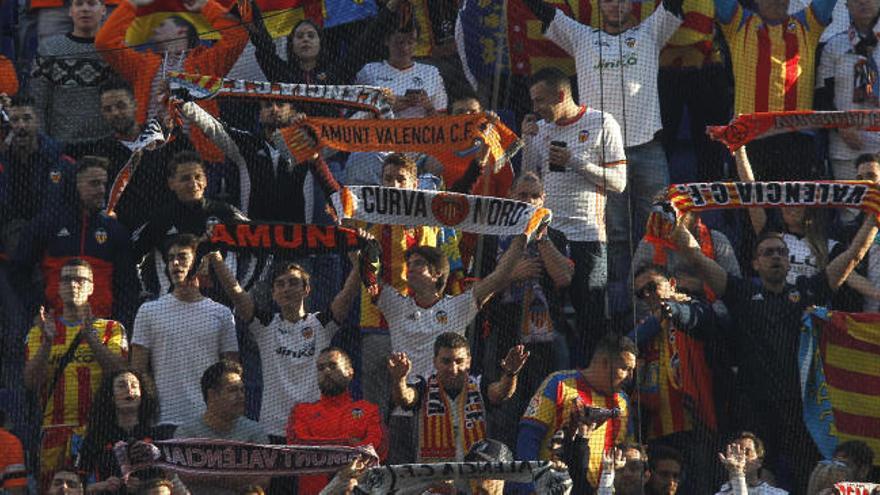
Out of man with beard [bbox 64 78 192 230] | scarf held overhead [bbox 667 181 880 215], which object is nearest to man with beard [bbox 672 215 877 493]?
scarf held overhead [bbox 667 181 880 215]

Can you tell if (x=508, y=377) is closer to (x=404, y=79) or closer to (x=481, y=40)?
(x=404, y=79)

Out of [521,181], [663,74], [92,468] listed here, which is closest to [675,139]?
[663,74]

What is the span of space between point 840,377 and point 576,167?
5.63 ft

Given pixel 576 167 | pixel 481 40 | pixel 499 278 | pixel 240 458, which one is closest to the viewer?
pixel 240 458

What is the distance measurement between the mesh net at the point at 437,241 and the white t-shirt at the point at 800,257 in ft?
0.05

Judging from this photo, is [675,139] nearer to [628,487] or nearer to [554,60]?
[554,60]

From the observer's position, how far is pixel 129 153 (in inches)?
567

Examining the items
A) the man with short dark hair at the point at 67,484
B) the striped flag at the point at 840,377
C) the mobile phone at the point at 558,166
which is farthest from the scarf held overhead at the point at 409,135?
the man with short dark hair at the point at 67,484

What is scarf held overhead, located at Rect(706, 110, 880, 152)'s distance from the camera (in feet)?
47.3

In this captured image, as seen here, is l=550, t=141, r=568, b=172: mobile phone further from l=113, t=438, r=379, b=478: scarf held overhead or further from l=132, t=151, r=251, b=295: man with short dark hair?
l=113, t=438, r=379, b=478: scarf held overhead

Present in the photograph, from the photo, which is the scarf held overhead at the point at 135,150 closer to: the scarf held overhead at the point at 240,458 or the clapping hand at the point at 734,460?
the scarf held overhead at the point at 240,458

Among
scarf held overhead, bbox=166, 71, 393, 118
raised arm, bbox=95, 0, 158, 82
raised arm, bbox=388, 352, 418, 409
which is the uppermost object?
raised arm, bbox=95, 0, 158, 82

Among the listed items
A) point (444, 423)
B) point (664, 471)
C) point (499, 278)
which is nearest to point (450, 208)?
point (499, 278)

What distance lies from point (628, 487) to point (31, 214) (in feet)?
11.5
